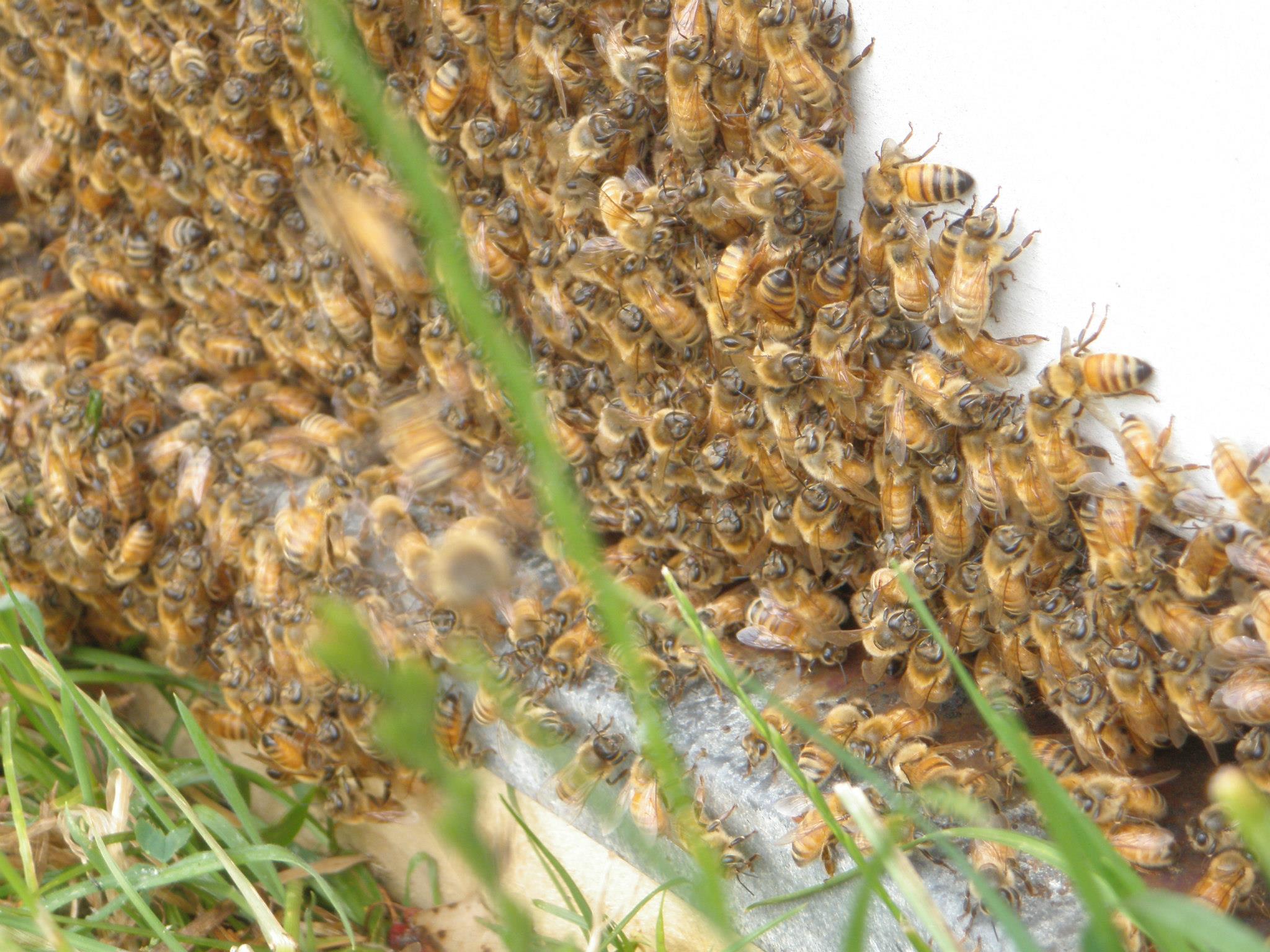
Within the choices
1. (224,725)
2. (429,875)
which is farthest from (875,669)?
(224,725)

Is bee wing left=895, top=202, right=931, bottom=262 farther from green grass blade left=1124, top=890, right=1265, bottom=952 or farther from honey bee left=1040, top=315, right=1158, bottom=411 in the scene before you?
green grass blade left=1124, top=890, right=1265, bottom=952

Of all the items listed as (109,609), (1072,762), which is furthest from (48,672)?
(1072,762)

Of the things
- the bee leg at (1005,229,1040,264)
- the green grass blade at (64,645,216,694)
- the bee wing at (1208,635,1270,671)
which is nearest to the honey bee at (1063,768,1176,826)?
the bee wing at (1208,635,1270,671)

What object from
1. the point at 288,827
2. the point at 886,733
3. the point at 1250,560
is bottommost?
the point at 288,827

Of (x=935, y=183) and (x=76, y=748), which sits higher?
(x=935, y=183)

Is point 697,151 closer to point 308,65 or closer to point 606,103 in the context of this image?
point 606,103

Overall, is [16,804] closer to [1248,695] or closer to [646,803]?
[646,803]
